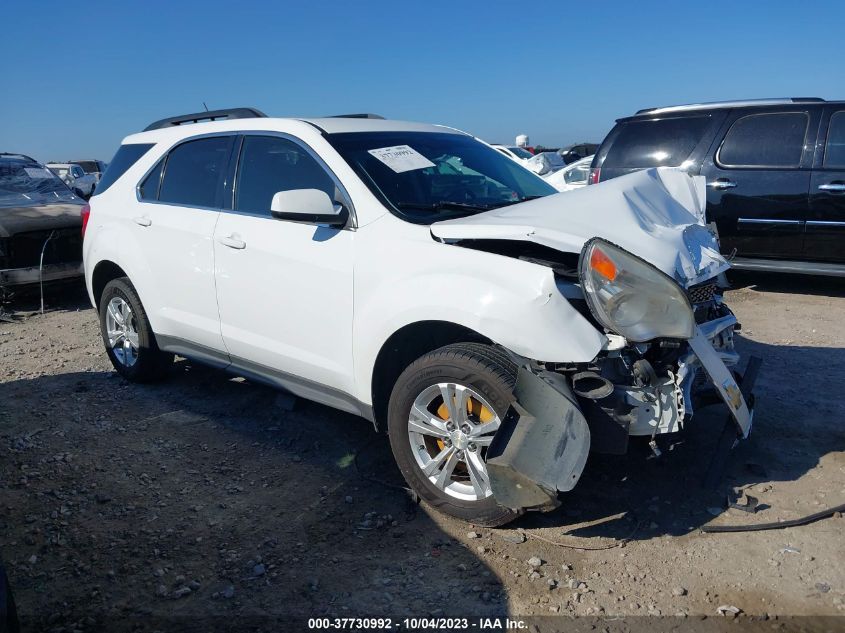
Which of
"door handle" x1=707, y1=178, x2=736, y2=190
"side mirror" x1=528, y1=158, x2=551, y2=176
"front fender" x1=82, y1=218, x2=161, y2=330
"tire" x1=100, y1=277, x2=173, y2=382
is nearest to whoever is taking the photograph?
"front fender" x1=82, y1=218, x2=161, y2=330

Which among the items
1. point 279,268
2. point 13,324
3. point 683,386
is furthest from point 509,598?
point 13,324

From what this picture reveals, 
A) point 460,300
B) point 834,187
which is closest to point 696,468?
point 460,300

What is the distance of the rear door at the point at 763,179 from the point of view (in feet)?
22.7

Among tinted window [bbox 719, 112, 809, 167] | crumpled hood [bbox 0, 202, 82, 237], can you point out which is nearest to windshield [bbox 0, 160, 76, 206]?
crumpled hood [bbox 0, 202, 82, 237]

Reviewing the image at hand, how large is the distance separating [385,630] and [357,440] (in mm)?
1644

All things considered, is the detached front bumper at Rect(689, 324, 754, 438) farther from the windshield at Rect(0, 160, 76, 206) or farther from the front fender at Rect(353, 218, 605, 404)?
the windshield at Rect(0, 160, 76, 206)

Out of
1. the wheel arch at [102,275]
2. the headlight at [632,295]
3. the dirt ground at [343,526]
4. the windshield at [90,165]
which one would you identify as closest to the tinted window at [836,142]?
the dirt ground at [343,526]

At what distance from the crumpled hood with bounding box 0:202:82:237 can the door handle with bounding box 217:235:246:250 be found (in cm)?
490

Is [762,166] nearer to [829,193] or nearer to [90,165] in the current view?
[829,193]

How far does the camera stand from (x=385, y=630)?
101 inches

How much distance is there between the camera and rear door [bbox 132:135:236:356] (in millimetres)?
4266

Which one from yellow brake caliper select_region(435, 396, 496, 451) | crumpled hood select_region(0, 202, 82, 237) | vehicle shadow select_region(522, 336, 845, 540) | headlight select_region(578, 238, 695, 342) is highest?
headlight select_region(578, 238, 695, 342)

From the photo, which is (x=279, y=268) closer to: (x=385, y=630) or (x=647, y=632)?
(x=385, y=630)

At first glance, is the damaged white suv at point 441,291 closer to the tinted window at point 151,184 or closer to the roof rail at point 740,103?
the tinted window at point 151,184
